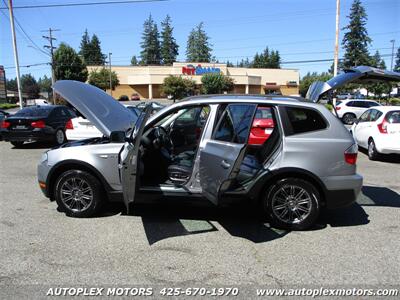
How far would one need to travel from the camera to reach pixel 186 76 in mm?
72500

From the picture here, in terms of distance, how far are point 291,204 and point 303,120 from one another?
3.58 ft

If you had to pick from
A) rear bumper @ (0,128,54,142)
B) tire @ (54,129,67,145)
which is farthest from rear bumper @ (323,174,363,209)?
tire @ (54,129,67,145)

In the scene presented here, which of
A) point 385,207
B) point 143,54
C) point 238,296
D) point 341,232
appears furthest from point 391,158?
point 143,54

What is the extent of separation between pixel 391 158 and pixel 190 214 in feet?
24.8

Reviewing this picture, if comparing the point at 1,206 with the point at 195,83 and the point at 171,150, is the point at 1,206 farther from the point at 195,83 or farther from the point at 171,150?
the point at 195,83

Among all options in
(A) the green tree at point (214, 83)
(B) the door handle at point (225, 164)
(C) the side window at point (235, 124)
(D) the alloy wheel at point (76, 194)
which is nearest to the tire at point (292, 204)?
(C) the side window at point (235, 124)

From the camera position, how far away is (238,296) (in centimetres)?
320

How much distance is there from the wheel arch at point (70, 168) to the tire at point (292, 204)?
86.1 inches

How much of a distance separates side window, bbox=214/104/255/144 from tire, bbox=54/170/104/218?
1.86 metres

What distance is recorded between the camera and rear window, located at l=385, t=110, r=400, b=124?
372 inches

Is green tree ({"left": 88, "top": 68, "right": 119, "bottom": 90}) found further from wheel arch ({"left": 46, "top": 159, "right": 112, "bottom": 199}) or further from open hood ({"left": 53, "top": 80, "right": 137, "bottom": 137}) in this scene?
wheel arch ({"left": 46, "top": 159, "right": 112, "bottom": 199})

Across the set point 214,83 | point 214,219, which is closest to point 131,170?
point 214,219

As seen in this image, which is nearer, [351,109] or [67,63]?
[351,109]

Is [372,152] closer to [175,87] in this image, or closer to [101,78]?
[175,87]
